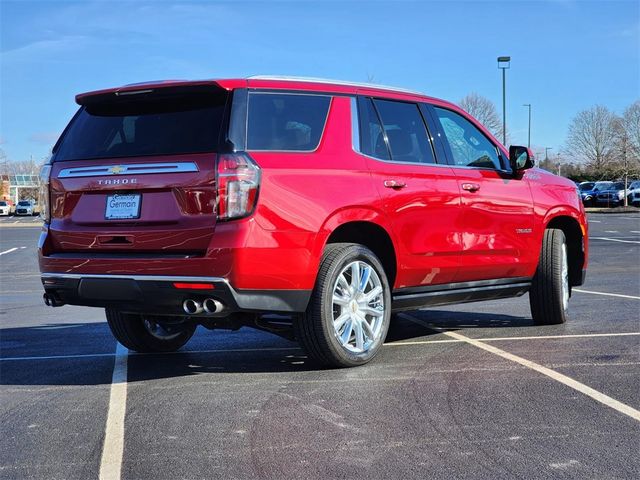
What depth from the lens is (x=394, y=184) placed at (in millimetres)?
5918

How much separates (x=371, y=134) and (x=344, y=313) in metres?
1.29

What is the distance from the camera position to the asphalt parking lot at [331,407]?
3688 millimetres

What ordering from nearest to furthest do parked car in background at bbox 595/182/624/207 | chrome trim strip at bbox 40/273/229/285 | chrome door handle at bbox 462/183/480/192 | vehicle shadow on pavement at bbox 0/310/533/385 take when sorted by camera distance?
chrome trim strip at bbox 40/273/229/285 < vehicle shadow on pavement at bbox 0/310/533/385 < chrome door handle at bbox 462/183/480/192 < parked car in background at bbox 595/182/624/207

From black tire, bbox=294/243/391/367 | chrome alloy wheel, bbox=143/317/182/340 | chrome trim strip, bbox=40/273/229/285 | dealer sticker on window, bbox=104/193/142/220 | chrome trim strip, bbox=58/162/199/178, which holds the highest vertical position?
chrome trim strip, bbox=58/162/199/178

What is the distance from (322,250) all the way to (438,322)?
2.92 m

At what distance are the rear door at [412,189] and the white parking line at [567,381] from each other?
0.61m

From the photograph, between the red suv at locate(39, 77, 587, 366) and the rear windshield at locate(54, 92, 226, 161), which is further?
the rear windshield at locate(54, 92, 226, 161)

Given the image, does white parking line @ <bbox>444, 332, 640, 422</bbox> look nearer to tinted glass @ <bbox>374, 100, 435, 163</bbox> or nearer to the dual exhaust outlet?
tinted glass @ <bbox>374, 100, 435, 163</bbox>

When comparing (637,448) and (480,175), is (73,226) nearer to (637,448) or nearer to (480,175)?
(480,175)

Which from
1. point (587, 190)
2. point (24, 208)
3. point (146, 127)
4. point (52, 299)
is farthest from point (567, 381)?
point (24, 208)

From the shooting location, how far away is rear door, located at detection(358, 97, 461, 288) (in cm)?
593

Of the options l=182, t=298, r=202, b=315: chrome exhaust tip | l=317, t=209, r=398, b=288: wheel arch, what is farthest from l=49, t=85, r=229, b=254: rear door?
l=317, t=209, r=398, b=288: wheel arch

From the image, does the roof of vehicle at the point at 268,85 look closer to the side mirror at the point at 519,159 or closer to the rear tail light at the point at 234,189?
the rear tail light at the point at 234,189

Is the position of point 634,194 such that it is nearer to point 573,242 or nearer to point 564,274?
point 573,242
